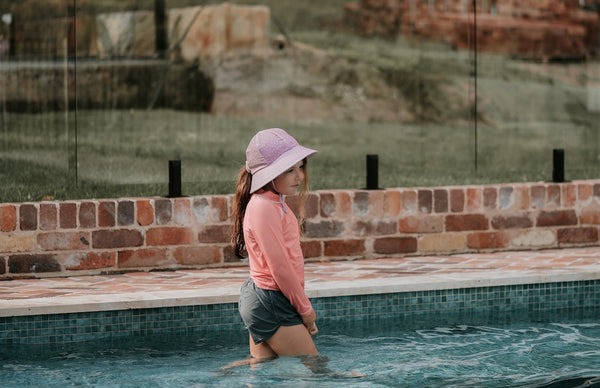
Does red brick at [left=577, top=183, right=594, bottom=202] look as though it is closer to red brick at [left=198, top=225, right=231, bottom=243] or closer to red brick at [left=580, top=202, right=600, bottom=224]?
red brick at [left=580, top=202, right=600, bottom=224]

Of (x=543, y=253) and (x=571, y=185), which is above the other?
(x=571, y=185)

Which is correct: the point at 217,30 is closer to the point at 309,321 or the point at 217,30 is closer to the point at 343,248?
the point at 343,248

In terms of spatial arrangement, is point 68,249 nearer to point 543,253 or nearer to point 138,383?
point 138,383

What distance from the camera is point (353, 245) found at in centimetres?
955

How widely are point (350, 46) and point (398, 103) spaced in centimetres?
95

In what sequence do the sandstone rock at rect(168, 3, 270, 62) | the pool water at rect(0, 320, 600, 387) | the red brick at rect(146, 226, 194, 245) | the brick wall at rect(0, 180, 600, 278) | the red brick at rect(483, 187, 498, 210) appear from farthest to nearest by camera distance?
the sandstone rock at rect(168, 3, 270, 62) → the red brick at rect(483, 187, 498, 210) → the red brick at rect(146, 226, 194, 245) → the brick wall at rect(0, 180, 600, 278) → the pool water at rect(0, 320, 600, 387)

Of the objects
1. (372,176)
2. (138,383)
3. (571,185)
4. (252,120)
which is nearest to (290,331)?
(138,383)

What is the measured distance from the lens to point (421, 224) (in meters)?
9.73

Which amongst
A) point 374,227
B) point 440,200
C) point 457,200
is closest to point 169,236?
point 374,227

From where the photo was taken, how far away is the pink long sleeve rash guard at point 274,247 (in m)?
4.98

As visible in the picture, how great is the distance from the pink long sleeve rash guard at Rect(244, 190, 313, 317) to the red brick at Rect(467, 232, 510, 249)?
4.97 m

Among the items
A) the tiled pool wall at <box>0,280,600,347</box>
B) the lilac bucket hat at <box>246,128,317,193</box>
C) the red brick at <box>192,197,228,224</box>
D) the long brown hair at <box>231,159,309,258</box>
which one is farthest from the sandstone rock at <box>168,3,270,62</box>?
the lilac bucket hat at <box>246,128,317,193</box>

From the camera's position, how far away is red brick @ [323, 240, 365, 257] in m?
9.48

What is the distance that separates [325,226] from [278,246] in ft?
14.7
